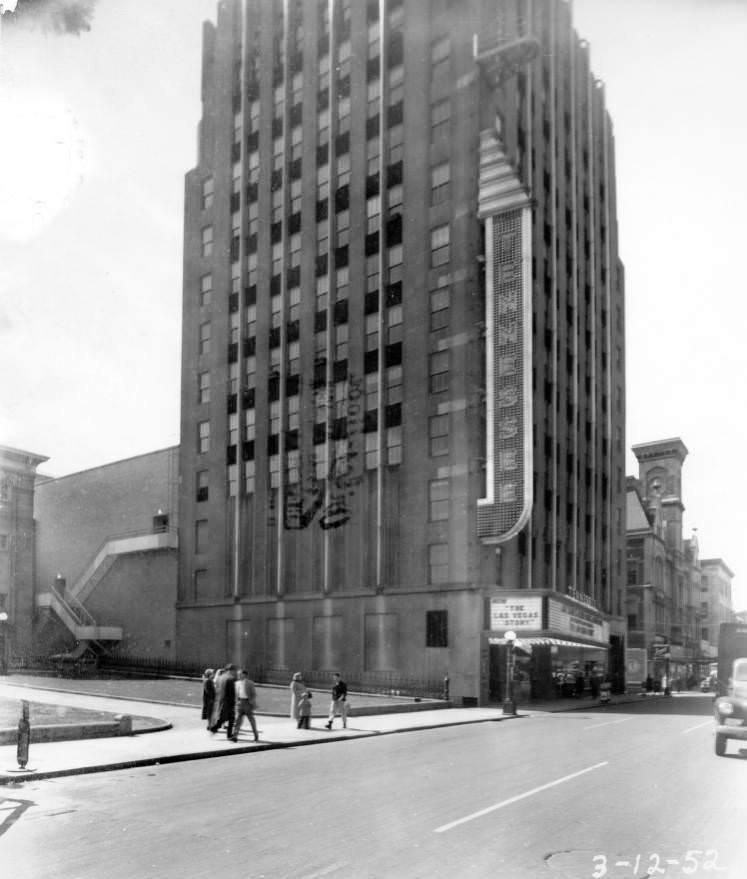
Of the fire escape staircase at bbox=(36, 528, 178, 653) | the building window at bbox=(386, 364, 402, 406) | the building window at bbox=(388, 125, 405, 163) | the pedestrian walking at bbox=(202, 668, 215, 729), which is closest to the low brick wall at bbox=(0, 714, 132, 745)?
the pedestrian walking at bbox=(202, 668, 215, 729)

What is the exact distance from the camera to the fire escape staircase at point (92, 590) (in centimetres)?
6444

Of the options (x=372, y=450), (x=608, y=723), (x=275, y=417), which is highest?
(x=275, y=417)

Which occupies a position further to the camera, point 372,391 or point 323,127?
A: point 323,127

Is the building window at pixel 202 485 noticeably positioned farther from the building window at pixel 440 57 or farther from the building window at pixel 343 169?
the building window at pixel 440 57

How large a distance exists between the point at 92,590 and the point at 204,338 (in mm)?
21591

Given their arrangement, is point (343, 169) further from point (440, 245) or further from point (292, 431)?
point (292, 431)

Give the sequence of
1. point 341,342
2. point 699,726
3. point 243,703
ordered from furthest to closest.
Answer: point 341,342 → point 699,726 → point 243,703

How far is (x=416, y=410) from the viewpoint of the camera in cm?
4925

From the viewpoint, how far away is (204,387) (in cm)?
6169

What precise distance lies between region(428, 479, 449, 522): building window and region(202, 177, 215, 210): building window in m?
27.1

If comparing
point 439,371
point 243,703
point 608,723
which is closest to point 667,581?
point 439,371

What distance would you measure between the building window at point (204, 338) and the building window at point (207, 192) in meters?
8.13

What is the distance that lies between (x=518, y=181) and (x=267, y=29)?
21.3 meters

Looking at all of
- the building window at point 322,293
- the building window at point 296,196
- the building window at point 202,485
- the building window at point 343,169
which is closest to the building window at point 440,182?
the building window at point 343,169
